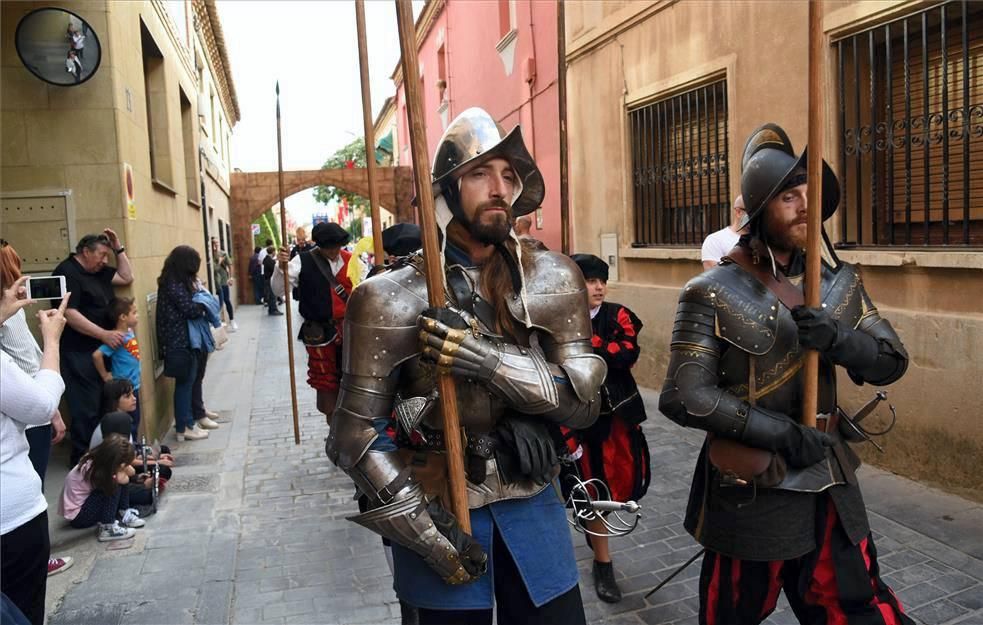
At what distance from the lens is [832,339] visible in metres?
2.30

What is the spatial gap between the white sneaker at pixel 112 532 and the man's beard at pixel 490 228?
3395 mm

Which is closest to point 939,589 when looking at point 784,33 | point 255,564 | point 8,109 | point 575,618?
point 575,618

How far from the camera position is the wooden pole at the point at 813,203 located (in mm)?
2270

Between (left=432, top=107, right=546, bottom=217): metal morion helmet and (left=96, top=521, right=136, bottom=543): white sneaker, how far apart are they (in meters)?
3.33

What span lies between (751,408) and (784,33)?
14.9 feet

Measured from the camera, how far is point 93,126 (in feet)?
18.9

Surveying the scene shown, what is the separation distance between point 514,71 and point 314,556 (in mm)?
10514

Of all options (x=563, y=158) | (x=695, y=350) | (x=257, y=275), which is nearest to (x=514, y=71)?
(x=563, y=158)

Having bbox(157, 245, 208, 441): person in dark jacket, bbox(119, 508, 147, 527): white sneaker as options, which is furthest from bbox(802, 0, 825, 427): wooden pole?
bbox(157, 245, 208, 441): person in dark jacket

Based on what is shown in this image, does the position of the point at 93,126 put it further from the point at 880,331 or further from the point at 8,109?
the point at 880,331

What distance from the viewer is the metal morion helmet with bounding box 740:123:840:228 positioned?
2.44 meters

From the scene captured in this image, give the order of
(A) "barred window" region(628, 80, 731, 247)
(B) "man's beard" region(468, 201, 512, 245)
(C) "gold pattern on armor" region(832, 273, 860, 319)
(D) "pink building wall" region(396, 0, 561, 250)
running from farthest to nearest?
(D) "pink building wall" region(396, 0, 561, 250), (A) "barred window" region(628, 80, 731, 247), (C) "gold pattern on armor" region(832, 273, 860, 319), (B) "man's beard" region(468, 201, 512, 245)

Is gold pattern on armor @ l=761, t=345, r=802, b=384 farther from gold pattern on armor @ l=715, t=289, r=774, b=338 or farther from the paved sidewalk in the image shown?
the paved sidewalk

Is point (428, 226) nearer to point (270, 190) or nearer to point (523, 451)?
point (523, 451)
